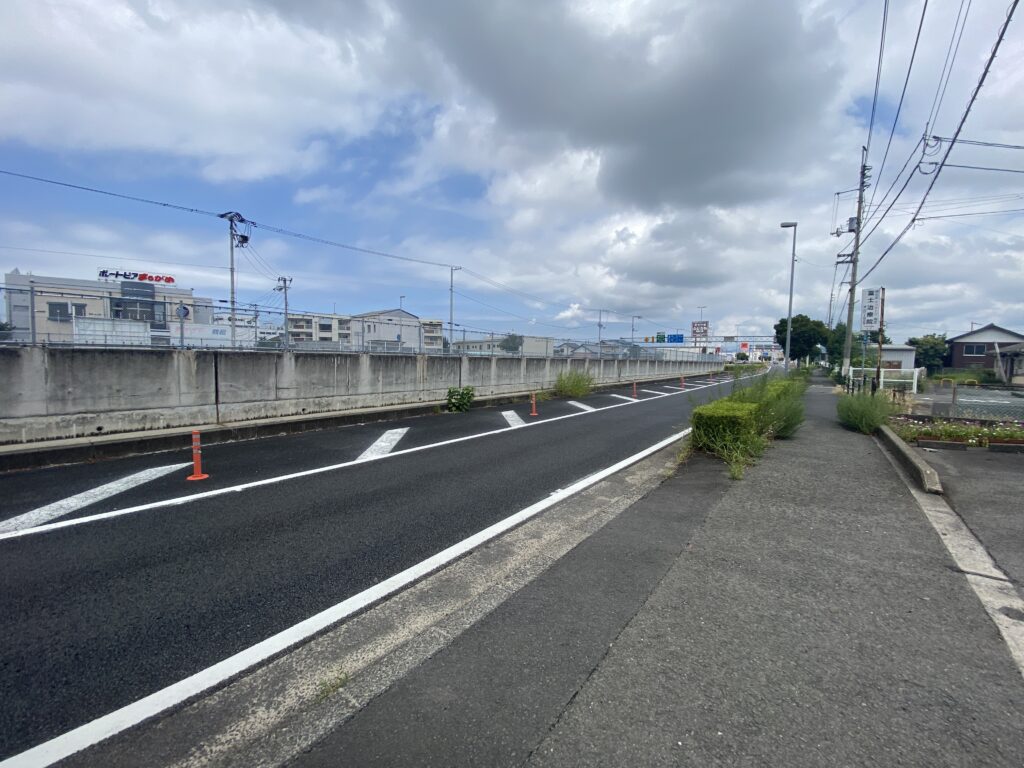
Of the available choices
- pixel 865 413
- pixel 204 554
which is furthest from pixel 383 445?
pixel 865 413

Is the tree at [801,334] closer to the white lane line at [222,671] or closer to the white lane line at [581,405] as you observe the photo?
the white lane line at [581,405]

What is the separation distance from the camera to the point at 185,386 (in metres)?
9.68

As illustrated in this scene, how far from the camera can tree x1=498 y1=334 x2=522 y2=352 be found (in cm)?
1962

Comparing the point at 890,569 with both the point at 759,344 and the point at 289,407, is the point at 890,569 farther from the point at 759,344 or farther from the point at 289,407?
the point at 759,344

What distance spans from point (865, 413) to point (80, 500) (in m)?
14.3

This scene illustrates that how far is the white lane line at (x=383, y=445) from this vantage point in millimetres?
8445

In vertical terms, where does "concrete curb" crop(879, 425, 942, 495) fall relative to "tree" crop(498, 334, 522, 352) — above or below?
below

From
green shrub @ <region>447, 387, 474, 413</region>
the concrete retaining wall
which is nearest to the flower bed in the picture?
green shrub @ <region>447, 387, 474, 413</region>

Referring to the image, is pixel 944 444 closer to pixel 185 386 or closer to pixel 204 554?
pixel 204 554

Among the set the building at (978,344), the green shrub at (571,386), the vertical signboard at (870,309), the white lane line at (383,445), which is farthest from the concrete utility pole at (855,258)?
the building at (978,344)

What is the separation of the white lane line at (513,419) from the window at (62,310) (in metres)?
A: 9.06

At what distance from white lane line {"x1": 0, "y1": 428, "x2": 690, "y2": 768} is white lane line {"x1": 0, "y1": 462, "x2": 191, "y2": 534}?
3858 millimetres

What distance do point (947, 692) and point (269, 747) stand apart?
3.45 metres

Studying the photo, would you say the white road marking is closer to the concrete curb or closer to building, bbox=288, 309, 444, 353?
the concrete curb
